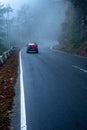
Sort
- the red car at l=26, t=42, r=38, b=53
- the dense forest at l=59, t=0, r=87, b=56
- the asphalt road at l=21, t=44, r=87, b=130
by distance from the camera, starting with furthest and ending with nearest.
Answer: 1. the red car at l=26, t=42, r=38, b=53
2. the dense forest at l=59, t=0, r=87, b=56
3. the asphalt road at l=21, t=44, r=87, b=130

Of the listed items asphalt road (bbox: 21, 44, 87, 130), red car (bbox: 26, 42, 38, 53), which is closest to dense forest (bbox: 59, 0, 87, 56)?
red car (bbox: 26, 42, 38, 53)

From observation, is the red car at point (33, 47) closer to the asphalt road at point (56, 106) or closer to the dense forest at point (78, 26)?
the dense forest at point (78, 26)

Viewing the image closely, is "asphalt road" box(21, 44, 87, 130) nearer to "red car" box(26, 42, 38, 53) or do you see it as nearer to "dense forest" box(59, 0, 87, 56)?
"dense forest" box(59, 0, 87, 56)

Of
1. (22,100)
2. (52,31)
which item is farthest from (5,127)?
(52,31)

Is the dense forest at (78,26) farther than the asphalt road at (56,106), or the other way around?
the dense forest at (78,26)

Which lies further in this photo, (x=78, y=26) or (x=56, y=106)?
(x=78, y=26)

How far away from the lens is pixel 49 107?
838 cm

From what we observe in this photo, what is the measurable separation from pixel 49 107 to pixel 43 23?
136656 millimetres

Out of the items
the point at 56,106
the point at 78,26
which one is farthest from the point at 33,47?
the point at 56,106

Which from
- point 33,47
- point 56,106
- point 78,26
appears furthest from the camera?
point 33,47

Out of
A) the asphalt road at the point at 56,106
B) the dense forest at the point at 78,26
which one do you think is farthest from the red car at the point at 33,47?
the asphalt road at the point at 56,106

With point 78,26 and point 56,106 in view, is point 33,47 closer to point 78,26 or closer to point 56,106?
point 78,26

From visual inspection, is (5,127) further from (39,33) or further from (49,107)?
(39,33)

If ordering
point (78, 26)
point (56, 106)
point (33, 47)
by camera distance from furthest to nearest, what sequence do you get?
point (33, 47) → point (78, 26) → point (56, 106)
